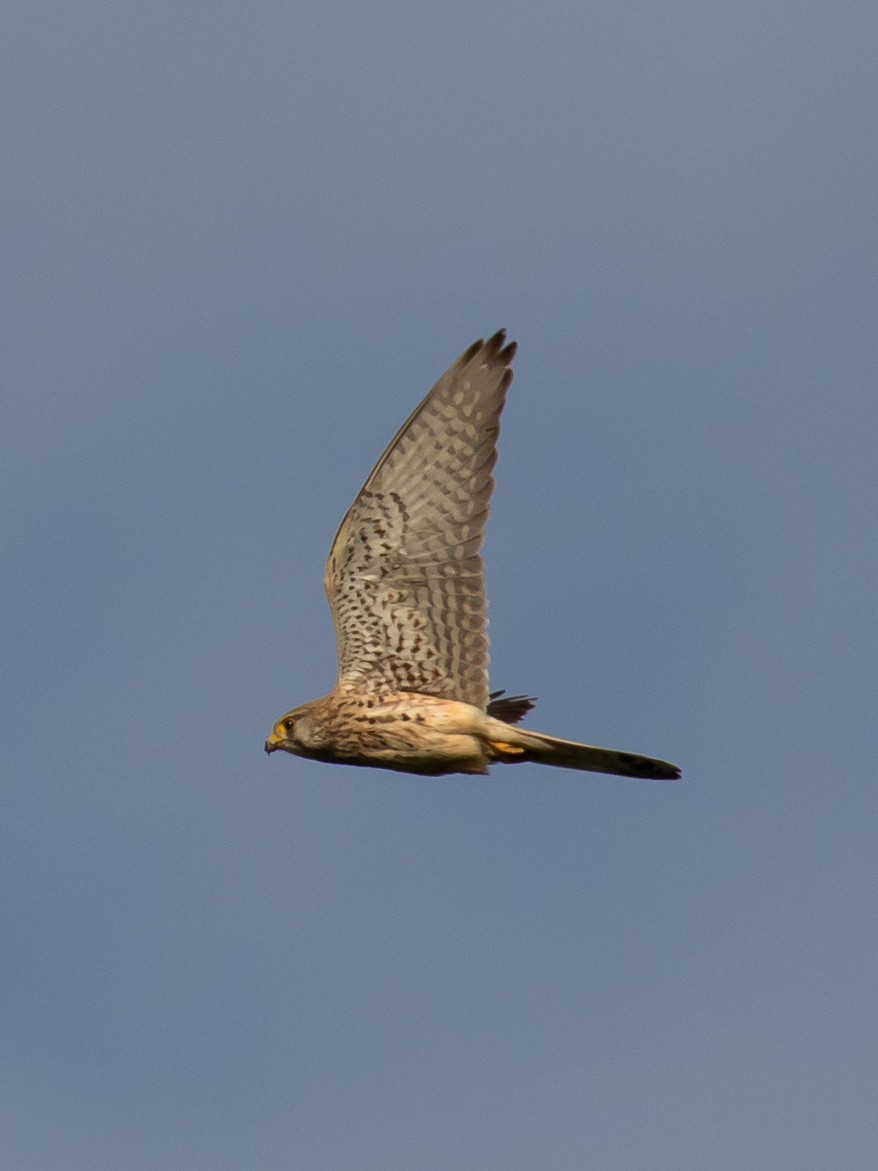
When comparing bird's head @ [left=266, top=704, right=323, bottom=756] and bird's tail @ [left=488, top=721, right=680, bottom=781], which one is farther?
bird's head @ [left=266, top=704, right=323, bottom=756]

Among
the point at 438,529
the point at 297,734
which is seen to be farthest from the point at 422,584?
the point at 297,734

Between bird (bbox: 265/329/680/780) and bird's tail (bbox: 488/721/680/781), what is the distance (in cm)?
6

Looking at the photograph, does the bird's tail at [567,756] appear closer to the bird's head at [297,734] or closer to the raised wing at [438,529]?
the raised wing at [438,529]

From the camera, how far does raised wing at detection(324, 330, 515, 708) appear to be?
8.66 m

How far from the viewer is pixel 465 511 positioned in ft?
28.4

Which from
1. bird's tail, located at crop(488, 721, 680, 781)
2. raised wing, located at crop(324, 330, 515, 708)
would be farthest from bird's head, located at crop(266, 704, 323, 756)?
bird's tail, located at crop(488, 721, 680, 781)

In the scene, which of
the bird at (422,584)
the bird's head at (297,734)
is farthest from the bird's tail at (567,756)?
the bird's head at (297,734)

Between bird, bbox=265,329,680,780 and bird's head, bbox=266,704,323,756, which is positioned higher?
bird, bbox=265,329,680,780

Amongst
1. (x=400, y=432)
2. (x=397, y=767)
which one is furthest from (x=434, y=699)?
(x=400, y=432)

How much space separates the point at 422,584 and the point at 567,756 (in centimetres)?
136

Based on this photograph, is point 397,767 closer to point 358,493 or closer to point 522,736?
point 522,736

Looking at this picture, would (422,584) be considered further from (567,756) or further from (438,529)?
(567,756)

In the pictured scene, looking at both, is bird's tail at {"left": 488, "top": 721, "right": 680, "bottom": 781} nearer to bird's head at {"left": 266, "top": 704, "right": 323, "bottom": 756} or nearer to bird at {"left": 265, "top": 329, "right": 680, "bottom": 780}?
bird at {"left": 265, "top": 329, "right": 680, "bottom": 780}

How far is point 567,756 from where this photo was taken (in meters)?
8.30
